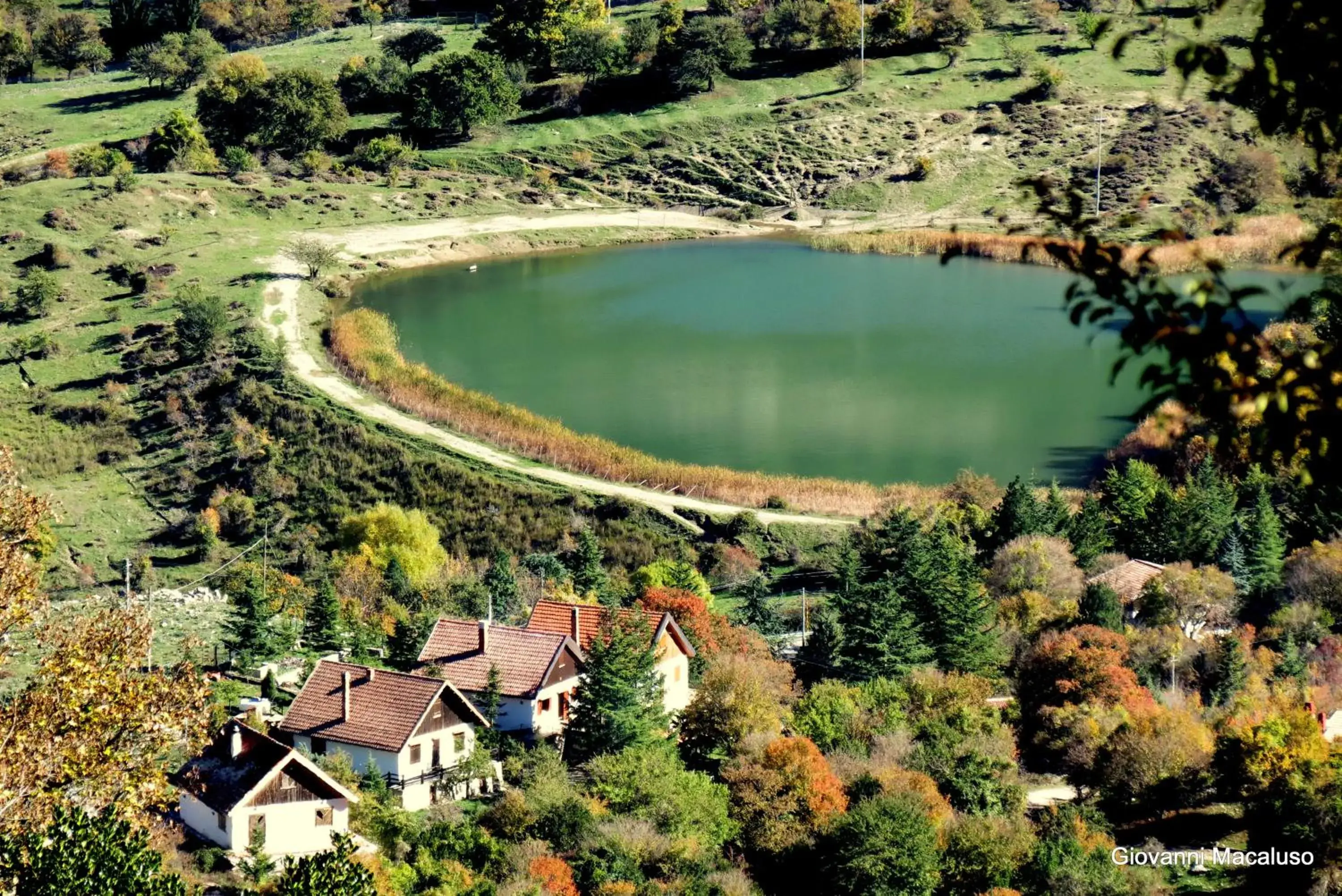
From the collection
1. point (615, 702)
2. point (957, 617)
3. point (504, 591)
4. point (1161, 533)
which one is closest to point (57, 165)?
point (504, 591)

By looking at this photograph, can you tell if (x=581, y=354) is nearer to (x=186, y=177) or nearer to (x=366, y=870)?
(x=186, y=177)

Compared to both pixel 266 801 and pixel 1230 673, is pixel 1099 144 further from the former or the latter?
pixel 266 801

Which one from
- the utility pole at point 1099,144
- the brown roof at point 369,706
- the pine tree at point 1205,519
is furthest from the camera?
the utility pole at point 1099,144

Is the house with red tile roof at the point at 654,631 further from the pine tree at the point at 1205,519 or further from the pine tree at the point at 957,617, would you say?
the pine tree at the point at 1205,519

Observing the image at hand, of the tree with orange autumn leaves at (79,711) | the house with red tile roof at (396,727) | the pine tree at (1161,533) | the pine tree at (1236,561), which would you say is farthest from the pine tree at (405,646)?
the tree with orange autumn leaves at (79,711)

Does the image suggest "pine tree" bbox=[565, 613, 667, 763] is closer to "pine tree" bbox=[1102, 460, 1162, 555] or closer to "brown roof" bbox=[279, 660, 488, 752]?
"brown roof" bbox=[279, 660, 488, 752]

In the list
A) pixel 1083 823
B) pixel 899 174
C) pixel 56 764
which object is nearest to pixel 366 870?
pixel 56 764
